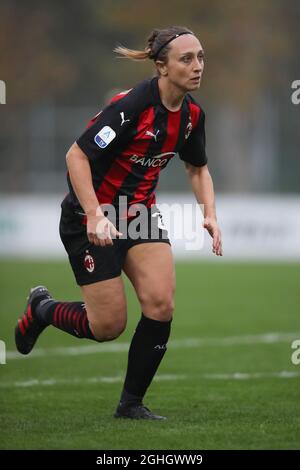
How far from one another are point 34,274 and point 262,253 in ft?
17.6

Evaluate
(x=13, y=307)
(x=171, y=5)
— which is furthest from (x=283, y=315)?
(x=171, y=5)

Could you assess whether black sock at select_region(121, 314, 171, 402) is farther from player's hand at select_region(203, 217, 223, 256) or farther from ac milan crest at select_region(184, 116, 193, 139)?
ac milan crest at select_region(184, 116, 193, 139)

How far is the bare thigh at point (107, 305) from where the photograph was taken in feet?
19.3

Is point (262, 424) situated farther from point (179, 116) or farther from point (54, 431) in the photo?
point (179, 116)

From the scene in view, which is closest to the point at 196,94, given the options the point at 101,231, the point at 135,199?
the point at 135,199

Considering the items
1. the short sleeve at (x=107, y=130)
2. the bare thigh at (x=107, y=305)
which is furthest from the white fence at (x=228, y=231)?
the short sleeve at (x=107, y=130)

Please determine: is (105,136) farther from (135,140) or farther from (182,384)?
(182,384)

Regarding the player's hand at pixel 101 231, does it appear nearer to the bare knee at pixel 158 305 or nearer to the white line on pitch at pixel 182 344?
the bare knee at pixel 158 305

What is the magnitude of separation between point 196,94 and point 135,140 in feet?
89.2

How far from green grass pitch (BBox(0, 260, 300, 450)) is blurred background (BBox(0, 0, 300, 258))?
17084 millimetres

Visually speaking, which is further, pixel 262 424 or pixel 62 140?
pixel 62 140

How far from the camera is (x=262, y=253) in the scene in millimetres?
20078

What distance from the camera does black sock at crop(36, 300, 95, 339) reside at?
6.13 meters

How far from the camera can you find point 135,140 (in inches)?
230
